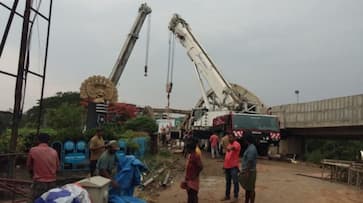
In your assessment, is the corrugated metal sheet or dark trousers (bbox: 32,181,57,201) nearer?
dark trousers (bbox: 32,181,57,201)

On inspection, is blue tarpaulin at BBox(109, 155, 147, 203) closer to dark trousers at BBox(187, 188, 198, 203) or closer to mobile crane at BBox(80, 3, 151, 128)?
dark trousers at BBox(187, 188, 198, 203)

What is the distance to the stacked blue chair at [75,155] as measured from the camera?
1489cm

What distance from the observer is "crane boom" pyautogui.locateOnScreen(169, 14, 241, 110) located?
31.2m

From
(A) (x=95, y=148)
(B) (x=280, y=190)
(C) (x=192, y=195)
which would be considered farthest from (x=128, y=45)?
(C) (x=192, y=195)

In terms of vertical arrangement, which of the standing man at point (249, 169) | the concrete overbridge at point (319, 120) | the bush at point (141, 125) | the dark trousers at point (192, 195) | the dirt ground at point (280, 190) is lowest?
the dirt ground at point (280, 190)

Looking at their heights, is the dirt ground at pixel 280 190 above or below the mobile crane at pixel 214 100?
below

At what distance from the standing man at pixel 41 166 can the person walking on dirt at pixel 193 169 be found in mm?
2734

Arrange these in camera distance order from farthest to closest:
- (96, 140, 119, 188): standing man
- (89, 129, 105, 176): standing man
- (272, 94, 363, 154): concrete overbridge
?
(272, 94, 363, 154): concrete overbridge → (89, 129, 105, 176): standing man → (96, 140, 119, 188): standing man

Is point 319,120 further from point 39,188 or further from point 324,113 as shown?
point 39,188

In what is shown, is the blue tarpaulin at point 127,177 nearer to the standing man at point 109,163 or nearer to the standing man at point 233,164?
the standing man at point 109,163

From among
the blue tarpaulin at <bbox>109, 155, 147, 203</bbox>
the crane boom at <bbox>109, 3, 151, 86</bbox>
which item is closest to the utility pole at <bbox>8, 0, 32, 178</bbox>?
the blue tarpaulin at <bbox>109, 155, 147, 203</bbox>

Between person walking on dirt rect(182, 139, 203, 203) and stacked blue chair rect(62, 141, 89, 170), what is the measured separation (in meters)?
6.32

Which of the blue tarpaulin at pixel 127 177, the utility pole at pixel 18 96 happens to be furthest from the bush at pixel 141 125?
the blue tarpaulin at pixel 127 177

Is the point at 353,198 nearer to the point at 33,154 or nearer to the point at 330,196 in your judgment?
the point at 330,196
